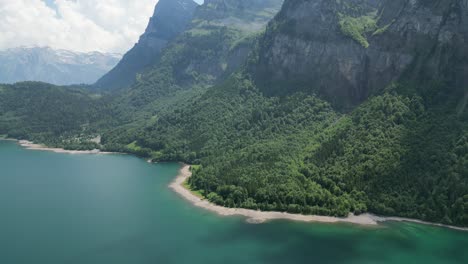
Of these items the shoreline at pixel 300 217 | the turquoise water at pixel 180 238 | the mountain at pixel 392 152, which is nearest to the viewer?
the turquoise water at pixel 180 238

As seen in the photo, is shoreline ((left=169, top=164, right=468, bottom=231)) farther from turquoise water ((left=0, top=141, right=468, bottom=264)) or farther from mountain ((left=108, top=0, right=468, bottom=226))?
turquoise water ((left=0, top=141, right=468, bottom=264))

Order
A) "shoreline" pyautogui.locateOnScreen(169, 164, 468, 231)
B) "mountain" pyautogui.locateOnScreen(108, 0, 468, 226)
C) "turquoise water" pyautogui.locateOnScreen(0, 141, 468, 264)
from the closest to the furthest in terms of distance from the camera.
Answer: "turquoise water" pyautogui.locateOnScreen(0, 141, 468, 264) < "shoreline" pyautogui.locateOnScreen(169, 164, 468, 231) < "mountain" pyautogui.locateOnScreen(108, 0, 468, 226)

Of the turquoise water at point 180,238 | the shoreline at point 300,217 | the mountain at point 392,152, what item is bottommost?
the turquoise water at point 180,238

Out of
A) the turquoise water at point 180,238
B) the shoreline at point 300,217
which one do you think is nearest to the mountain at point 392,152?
the shoreline at point 300,217

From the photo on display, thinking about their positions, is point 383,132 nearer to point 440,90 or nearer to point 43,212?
point 440,90

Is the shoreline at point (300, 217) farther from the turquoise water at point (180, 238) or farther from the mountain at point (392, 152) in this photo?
the turquoise water at point (180, 238)

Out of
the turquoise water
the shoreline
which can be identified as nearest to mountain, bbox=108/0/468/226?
the shoreline

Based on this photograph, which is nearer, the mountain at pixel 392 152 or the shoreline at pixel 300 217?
the shoreline at pixel 300 217

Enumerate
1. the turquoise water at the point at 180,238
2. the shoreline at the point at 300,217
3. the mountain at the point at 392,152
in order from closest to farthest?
the turquoise water at the point at 180,238 → the shoreline at the point at 300,217 → the mountain at the point at 392,152

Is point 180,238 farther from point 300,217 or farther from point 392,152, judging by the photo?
point 392,152
